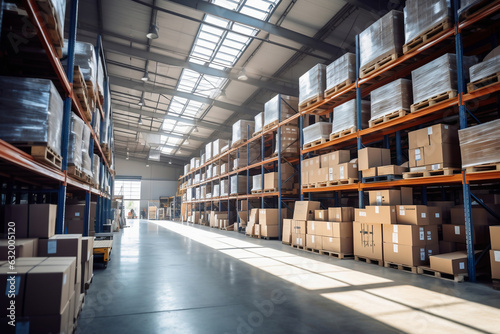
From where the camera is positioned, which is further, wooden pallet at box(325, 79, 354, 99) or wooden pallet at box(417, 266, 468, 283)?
wooden pallet at box(325, 79, 354, 99)

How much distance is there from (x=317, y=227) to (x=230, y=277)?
3.32 m

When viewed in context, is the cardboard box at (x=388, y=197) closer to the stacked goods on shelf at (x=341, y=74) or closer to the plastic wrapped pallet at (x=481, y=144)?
the plastic wrapped pallet at (x=481, y=144)

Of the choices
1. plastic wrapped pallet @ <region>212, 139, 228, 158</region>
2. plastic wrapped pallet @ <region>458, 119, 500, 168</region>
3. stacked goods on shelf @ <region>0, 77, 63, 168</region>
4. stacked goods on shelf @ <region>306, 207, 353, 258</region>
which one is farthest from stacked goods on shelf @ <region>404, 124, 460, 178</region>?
plastic wrapped pallet @ <region>212, 139, 228, 158</region>

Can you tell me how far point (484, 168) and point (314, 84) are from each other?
477 centimetres

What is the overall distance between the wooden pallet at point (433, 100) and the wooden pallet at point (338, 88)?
1949 millimetres

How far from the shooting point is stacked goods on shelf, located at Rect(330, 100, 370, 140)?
7230 millimetres

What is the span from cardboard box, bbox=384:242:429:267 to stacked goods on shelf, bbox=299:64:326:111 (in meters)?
4.31

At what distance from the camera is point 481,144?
4.62 metres

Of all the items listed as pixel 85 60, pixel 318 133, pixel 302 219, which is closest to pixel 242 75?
pixel 318 133

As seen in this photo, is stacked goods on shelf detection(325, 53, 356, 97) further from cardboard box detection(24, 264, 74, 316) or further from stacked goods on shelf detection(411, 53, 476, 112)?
cardboard box detection(24, 264, 74, 316)

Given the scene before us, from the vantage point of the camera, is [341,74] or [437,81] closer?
[437,81]

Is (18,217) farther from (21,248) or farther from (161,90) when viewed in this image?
(161,90)

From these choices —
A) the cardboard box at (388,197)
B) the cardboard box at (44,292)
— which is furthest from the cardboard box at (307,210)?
the cardboard box at (44,292)

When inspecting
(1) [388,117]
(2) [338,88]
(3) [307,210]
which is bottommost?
(3) [307,210]
